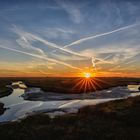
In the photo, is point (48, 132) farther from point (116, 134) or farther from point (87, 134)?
point (116, 134)

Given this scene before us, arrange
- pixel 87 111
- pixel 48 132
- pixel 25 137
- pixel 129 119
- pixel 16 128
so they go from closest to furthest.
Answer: pixel 25 137 < pixel 48 132 < pixel 16 128 < pixel 129 119 < pixel 87 111

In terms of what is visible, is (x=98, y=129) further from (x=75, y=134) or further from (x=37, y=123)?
(x=37, y=123)

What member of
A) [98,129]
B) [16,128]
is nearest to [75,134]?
[98,129]

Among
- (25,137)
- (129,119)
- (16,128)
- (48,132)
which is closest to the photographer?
(25,137)

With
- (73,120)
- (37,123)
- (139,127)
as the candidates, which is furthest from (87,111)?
(139,127)

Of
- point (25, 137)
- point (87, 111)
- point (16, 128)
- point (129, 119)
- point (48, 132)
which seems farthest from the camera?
point (87, 111)

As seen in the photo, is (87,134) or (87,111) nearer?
(87,134)

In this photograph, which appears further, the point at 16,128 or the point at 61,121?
the point at 61,121

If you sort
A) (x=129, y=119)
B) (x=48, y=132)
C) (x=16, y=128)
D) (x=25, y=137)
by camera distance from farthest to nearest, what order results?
1. (x=129, y=119)
2. (x=16, y=128)
3. (x=48, y=132)
4. (x=25, y=137)
